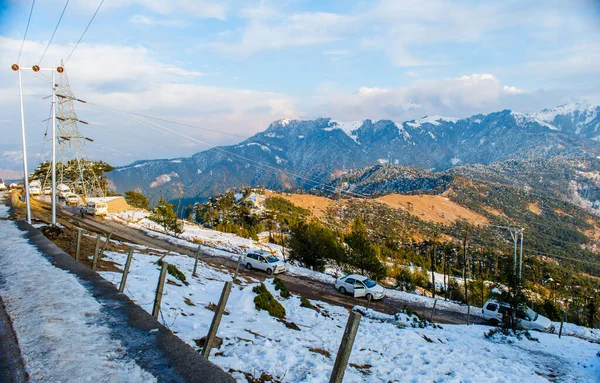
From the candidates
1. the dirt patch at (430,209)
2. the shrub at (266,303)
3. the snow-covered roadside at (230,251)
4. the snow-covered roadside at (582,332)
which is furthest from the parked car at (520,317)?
the dirt patch at (430,209)

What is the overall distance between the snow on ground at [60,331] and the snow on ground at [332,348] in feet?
6.13

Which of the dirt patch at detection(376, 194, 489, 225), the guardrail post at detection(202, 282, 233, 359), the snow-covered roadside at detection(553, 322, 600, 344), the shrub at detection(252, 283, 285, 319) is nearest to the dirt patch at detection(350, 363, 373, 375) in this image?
the shrub at detection(252, 283, 285, 319)

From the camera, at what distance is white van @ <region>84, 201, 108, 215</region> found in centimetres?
4303

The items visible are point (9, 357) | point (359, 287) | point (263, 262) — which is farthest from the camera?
point (263, 262)

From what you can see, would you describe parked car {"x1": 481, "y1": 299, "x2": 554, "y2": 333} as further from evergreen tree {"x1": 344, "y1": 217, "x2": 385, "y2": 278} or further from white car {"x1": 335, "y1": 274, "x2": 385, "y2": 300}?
evergreen tree {"x1": 344, "y1": 217, "x2": 385, "y2": 278}

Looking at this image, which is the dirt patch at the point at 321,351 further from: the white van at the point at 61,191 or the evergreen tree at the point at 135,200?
the evergreen tree at the point at 135,200

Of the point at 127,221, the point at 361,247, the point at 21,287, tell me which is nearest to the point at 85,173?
the point at 127,221

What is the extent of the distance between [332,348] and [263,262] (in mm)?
19032

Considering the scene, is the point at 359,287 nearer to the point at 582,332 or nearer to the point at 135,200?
the point at 582,332

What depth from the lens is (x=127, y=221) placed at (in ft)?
143

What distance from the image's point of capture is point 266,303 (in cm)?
1238

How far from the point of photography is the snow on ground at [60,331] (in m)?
4.17

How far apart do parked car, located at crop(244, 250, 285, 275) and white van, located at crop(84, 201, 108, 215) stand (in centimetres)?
2534

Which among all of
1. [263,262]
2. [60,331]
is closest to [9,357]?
[60,331]
